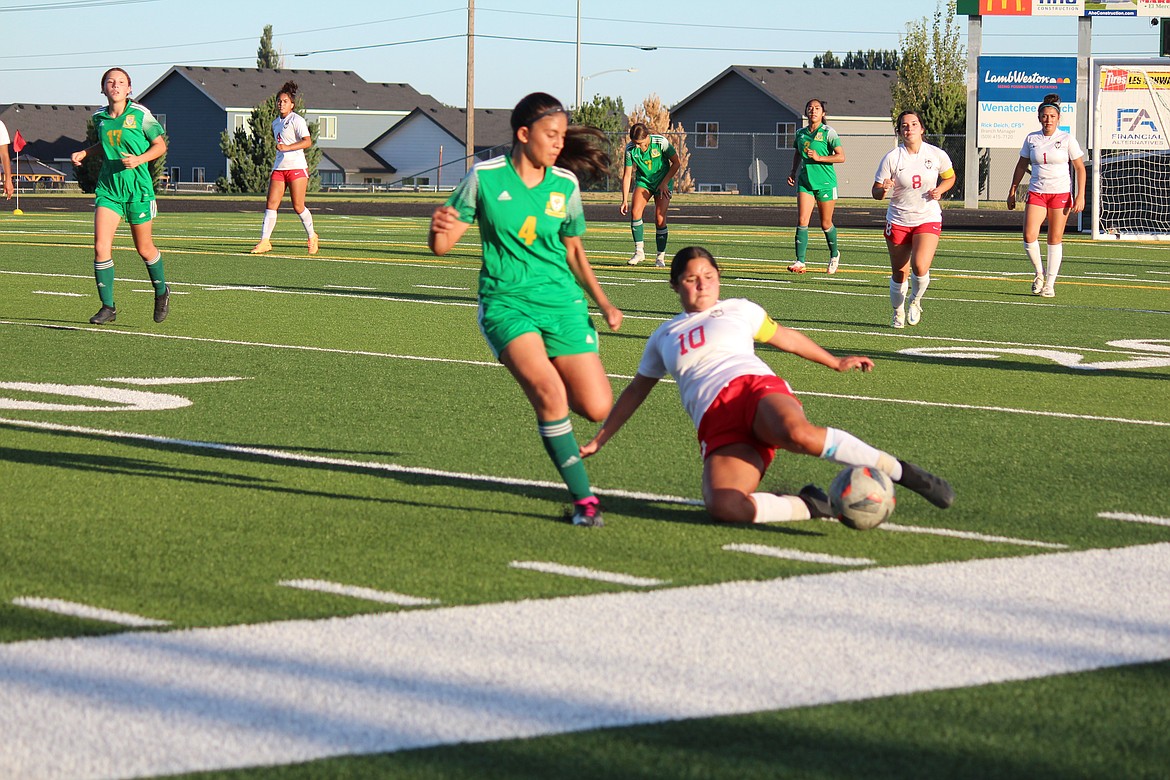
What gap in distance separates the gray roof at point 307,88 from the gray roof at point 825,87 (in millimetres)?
23773

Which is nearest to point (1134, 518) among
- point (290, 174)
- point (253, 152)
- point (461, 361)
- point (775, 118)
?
point (461, 361)

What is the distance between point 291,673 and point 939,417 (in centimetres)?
580

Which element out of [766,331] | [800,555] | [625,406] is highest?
[766,331]

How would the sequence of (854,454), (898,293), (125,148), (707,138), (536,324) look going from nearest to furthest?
(854,454) < (536,324) < (125,148) < (898,293) < (707,138)

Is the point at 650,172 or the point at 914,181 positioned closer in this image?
the point at 914,181

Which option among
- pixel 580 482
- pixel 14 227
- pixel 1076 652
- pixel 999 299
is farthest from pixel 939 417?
pixel 14 227

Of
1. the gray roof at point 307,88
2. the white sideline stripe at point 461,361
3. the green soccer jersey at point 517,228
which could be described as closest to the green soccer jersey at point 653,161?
the white sideline stripe at point 461,361

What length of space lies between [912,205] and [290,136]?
10.6m

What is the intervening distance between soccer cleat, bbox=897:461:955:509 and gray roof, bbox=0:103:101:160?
108837 millimetres

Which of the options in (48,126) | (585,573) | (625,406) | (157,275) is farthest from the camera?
(48,126)

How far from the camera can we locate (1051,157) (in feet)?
59.5

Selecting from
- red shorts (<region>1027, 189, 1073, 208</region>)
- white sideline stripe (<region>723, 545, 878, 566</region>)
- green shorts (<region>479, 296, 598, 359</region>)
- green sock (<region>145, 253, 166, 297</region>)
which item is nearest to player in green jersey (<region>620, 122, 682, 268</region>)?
red shorts (<region>1027, 189, 1073, 208</region>)

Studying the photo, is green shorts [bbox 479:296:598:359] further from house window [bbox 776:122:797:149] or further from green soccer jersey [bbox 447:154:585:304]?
house window [bbox 776:122:797:149]

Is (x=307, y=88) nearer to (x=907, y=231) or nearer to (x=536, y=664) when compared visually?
(x=907, y=231)
